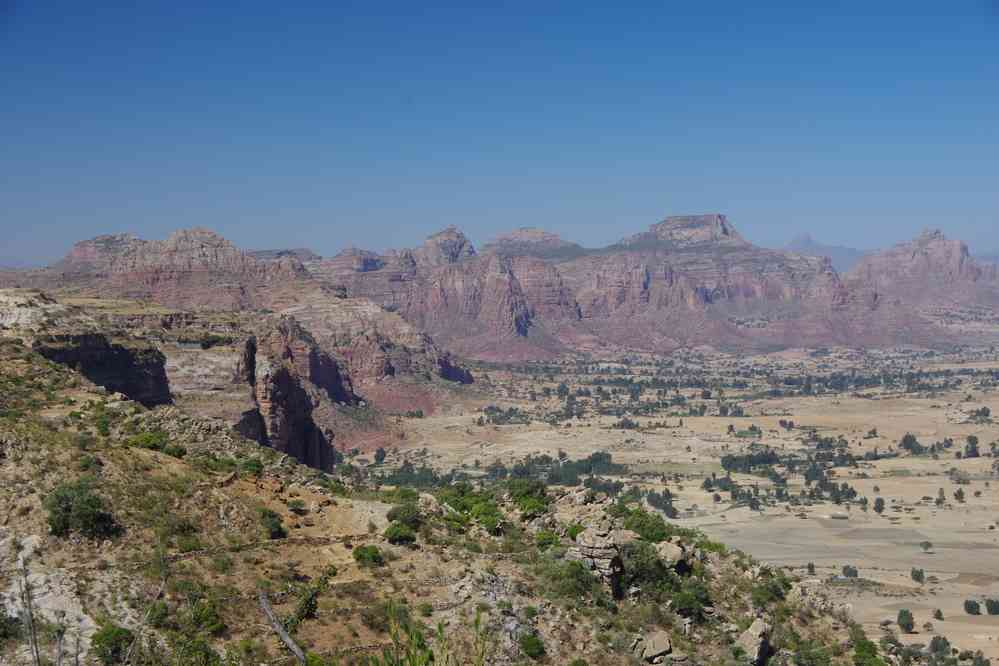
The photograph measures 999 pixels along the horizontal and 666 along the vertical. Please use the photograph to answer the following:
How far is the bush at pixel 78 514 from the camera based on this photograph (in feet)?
105

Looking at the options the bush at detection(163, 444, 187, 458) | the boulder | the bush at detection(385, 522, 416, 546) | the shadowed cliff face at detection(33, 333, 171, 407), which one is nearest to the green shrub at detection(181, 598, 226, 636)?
the bush at detection(385, 522, 416, 546)

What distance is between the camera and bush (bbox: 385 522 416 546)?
37062 mm

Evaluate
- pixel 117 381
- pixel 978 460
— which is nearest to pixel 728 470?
pixel 978 460

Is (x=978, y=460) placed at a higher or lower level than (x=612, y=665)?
lower

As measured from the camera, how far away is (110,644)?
27.2 metres

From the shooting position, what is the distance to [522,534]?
4103cm

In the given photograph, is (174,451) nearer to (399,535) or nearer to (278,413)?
(399,535)

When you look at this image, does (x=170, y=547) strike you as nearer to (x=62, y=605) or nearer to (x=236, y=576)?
(x=236, y=576)

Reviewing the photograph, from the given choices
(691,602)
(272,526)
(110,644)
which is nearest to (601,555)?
(691,602)

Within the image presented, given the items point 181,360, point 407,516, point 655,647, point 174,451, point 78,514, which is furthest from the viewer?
point 181,360

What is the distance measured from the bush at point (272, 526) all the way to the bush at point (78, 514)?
5494mm

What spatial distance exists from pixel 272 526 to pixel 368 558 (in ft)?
13.5

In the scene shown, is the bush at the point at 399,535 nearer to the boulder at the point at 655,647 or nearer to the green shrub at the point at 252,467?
the green shrub at the point at 252,467

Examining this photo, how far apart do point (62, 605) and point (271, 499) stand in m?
11.3
